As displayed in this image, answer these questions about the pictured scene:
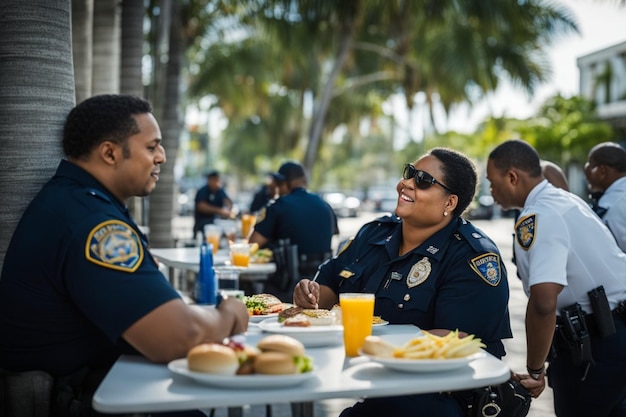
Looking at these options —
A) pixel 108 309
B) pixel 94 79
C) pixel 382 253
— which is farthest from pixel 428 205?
pixel 94 79

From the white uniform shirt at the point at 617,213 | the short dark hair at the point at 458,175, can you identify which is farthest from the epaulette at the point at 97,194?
the white uniform shirt at the point at 617,213

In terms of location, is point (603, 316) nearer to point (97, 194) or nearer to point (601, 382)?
point (601, 382)

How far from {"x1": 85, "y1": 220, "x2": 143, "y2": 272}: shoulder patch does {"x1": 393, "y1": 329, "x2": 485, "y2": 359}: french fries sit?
0.93 metres

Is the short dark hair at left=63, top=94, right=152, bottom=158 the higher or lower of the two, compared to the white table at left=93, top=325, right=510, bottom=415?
higher

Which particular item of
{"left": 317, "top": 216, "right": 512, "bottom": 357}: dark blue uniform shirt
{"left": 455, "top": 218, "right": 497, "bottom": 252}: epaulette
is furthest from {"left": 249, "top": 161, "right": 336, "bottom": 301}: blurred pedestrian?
{"left": 455, "top": 218, "right": 497, "bottom": 252}: epaulette

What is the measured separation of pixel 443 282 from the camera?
11.9 ft

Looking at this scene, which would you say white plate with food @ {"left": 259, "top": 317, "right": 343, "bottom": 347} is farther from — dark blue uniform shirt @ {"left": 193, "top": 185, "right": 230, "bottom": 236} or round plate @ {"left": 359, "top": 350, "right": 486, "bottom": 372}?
dark blue uniform shirt @ {"left": 193, "top": 185, "right": 230, "bottom": 236}

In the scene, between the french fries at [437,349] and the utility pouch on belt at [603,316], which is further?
the utility pouch on belt at [603,316]

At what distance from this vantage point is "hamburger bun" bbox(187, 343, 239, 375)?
2.47 m

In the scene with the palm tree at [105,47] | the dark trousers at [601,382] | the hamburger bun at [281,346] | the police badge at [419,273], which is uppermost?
the palm tree at [105,47]

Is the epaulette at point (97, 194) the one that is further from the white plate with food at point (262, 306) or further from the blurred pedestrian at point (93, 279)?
the white plate with food at point (262, 306)

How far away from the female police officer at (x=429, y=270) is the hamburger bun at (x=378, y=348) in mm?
683

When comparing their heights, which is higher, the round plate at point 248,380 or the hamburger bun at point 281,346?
the hamburger bun at point 281,346

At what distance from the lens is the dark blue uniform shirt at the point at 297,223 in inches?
307
